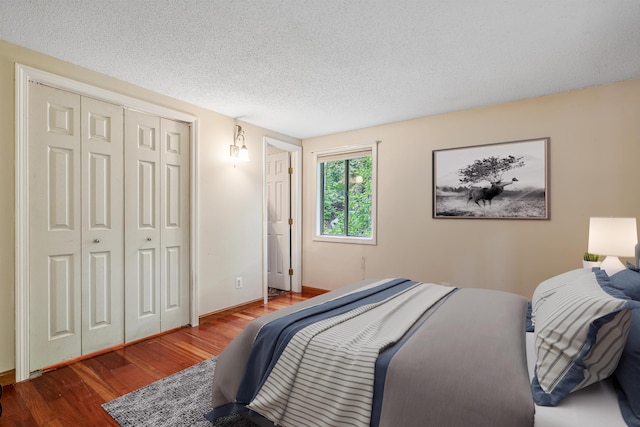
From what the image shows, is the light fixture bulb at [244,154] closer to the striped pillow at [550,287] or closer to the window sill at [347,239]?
the window sill at [347,239]

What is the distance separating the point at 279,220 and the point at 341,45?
319cm

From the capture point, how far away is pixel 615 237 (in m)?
2.42

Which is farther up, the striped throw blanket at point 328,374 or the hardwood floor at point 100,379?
the striped throw blanket at point 328,374

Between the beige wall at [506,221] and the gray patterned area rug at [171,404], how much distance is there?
2.61 m

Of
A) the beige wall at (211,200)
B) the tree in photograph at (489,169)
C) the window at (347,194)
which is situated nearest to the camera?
the beige wall at (211,200)

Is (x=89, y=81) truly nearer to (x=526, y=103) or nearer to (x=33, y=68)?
(x=33, y=68)

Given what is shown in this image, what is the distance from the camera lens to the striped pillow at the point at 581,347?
3.43 ft

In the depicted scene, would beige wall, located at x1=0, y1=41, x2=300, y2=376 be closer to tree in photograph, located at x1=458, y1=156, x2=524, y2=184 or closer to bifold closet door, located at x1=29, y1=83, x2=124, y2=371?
bifold closet door, located at x1=29, y1=83, x2=124, y2=371

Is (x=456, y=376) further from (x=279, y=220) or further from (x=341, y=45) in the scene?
(x=279, y=220)

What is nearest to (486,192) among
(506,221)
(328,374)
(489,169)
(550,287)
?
(489,169)

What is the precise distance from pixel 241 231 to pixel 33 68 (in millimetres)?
2393

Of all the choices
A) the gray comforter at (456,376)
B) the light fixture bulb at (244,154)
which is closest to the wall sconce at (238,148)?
the light fixture bulb at (244,154)

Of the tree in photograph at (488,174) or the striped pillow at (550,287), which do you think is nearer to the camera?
the striped pillow at (550,287)

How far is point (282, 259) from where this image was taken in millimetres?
4984
